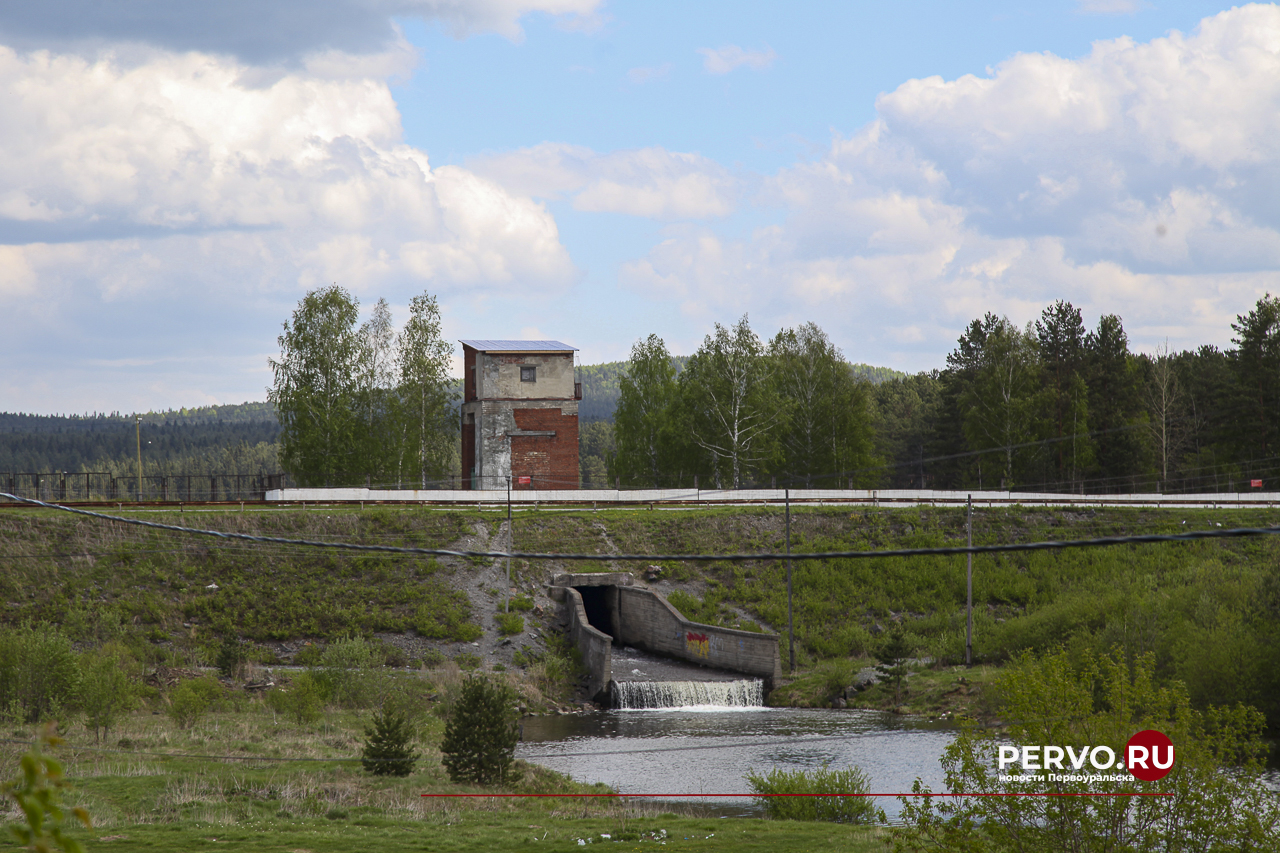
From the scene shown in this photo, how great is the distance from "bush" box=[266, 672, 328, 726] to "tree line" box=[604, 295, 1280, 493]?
3938cm

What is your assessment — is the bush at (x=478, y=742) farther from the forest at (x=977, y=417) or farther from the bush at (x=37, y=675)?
the forest at (x=977, y=417)

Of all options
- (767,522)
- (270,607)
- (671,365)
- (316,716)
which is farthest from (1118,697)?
(671,365)

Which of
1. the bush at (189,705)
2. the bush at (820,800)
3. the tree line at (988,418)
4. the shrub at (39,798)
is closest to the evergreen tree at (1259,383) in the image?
the tree line at (988,418)

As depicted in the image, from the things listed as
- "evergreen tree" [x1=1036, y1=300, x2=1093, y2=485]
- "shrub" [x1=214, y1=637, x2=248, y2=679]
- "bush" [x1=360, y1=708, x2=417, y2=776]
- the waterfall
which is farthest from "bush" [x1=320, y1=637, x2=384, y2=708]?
"evergreen tree" [x1=1036, y1=300, x2=1093, y2=485]

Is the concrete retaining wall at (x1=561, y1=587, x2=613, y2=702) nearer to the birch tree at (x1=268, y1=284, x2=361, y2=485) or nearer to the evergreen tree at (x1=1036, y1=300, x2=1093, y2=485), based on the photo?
the birch tree at (x1=268, y1=284, x2=361, y2=485)

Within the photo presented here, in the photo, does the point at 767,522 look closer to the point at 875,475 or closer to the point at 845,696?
the point at 845,696

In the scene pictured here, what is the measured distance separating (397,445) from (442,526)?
16.7m

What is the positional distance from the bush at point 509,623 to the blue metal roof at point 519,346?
21.2m

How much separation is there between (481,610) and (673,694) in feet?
35.0

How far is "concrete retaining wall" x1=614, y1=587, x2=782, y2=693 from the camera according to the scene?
140 feet

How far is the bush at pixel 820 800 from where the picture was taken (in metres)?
22.8

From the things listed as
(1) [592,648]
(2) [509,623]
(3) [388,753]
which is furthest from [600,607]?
(3) [388,753]

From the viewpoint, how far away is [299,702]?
32062mm

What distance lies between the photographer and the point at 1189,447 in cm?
8250
